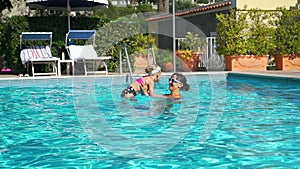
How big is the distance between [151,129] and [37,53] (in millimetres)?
8429

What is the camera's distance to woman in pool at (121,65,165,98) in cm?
798

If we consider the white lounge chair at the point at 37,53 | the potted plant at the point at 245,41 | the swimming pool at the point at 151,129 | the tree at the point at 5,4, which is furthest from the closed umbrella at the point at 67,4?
the swimming pool at the point at 151,129

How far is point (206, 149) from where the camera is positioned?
15.0ft

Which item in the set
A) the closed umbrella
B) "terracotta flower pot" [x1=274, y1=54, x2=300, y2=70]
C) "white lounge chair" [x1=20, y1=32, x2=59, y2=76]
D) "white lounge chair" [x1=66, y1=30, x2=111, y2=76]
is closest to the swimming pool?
"white lounge chair" [x1=20, y1=32, x2=59, y2=76]

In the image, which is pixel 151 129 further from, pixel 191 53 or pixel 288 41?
pixel 288 41

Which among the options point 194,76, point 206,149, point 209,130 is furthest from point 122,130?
point 194,76

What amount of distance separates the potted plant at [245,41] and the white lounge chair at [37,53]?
5805mm

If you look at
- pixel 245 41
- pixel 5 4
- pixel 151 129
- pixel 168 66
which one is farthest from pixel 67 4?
pixel 151 129

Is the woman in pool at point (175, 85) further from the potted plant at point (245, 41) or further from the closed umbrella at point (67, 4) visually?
the potted plant at point (245, 41)

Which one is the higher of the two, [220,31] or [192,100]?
[220,31]

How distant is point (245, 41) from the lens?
1589 cm

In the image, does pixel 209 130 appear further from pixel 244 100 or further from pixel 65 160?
pixel 244 100

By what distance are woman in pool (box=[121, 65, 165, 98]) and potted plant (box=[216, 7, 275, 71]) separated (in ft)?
26.0

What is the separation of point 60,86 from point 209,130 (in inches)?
263
